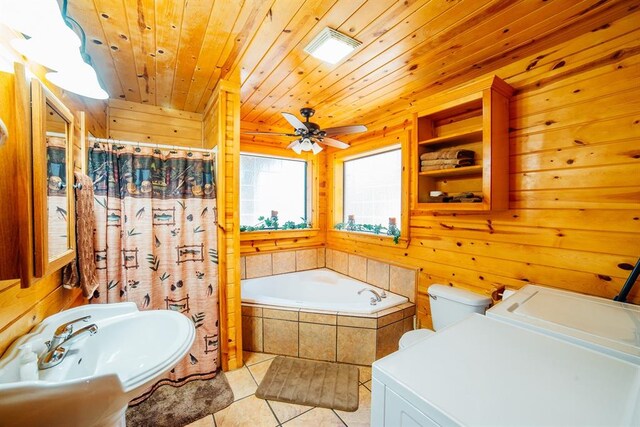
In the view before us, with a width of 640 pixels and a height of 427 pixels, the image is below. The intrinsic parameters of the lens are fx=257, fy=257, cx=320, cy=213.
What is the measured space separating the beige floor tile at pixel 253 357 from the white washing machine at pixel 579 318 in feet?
6.34

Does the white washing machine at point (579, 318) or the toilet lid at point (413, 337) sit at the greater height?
the white washing machine at point (579, 318)

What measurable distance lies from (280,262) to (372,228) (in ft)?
4.11

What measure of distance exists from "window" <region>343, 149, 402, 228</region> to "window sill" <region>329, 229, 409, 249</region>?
7.9 inches

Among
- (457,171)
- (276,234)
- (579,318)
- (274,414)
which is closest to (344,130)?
(457,171)

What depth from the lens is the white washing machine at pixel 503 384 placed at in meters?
0.65

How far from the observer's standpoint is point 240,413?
175cm

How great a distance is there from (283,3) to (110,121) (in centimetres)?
220

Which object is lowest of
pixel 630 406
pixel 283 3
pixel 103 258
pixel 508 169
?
pixel 630 406

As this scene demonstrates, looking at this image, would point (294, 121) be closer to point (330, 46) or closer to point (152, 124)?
point (330, 46)

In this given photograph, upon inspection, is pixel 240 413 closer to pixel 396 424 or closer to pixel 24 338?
pixel 24 338

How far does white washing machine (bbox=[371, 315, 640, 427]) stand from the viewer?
0.65 m

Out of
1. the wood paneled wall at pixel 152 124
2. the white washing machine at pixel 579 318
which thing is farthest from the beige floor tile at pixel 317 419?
the wood paneled wall at pixel 152 124

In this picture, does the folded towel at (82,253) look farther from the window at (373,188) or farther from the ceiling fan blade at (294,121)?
the window at (373,188)

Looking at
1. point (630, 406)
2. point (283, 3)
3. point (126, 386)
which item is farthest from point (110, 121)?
point (630, 406)
